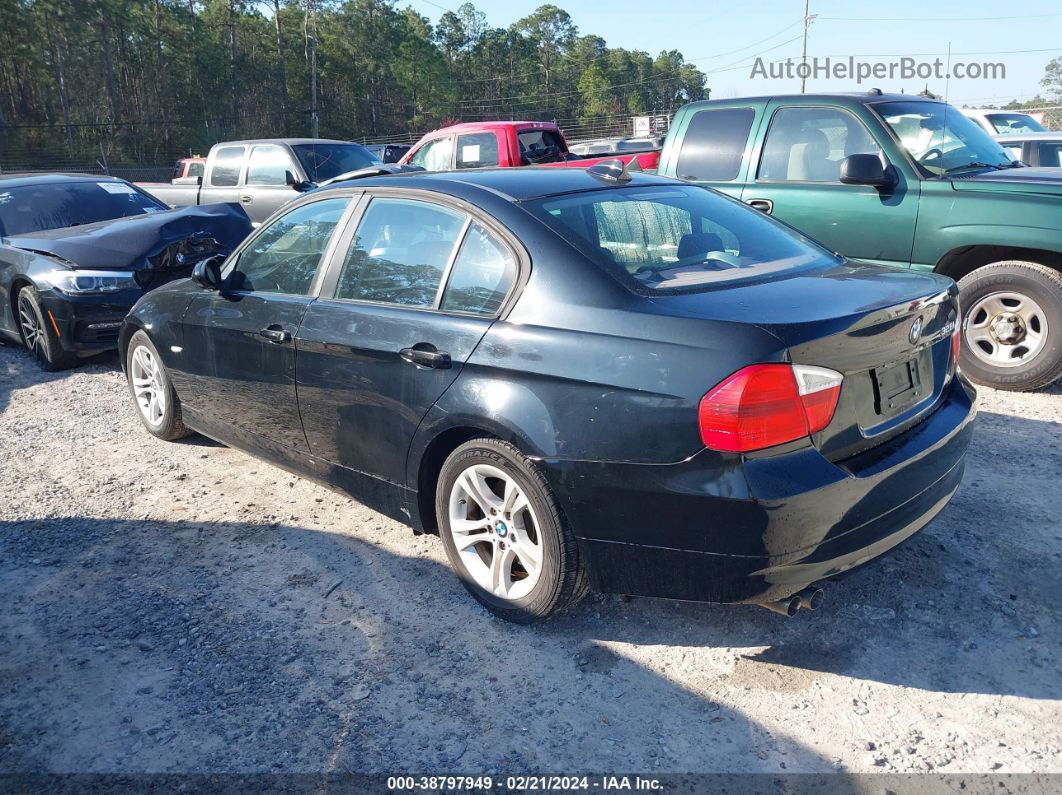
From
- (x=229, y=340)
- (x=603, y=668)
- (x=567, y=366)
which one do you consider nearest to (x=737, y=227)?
(x=567, y=366)

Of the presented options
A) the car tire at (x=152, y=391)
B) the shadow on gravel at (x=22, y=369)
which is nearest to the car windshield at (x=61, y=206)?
the shadow on gravel at (x=22, y=369)

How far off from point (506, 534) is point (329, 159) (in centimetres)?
1028

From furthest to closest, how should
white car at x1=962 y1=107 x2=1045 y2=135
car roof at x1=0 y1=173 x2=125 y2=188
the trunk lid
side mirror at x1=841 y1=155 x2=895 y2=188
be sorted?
white car at x1=962 y1=107 x2=1045 y2=135 < car roof at x1=0 y1=173 x2=125 y2=188 < side mirror at x1=841 y1=155 x2=895 y2=188 < the trunk lid

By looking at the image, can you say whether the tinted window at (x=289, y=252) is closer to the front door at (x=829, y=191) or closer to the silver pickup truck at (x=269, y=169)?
the front door at (x=829, y=191)

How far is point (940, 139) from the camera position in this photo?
6.03 metres

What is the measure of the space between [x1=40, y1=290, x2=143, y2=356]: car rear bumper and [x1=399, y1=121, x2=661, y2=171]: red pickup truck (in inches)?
197

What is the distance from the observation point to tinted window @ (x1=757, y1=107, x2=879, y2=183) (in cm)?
605

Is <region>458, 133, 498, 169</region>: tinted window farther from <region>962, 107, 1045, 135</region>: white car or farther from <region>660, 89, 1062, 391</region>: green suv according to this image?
<region>962, 107, 1045, 135</region>: white car

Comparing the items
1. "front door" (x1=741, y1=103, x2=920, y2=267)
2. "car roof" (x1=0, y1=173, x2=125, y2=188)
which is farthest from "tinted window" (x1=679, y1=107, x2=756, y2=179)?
"car roof" (x1=0, y1=173, x2=125, y2=188)

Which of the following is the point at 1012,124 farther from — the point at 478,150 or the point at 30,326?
A: the point at 30,326

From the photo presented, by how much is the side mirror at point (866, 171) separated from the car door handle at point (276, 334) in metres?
4.03

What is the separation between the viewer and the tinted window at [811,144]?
6.05 metres

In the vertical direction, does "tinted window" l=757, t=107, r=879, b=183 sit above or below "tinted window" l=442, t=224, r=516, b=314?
above

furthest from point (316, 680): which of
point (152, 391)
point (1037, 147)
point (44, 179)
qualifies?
point (1037, 147)
